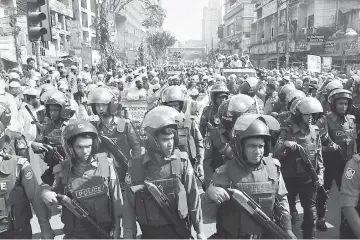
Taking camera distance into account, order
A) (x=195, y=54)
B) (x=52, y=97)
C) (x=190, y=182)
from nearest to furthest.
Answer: (x=190, y=182) < (x=52, y=97) < (x=195, y=54)

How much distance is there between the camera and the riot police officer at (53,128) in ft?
14.6

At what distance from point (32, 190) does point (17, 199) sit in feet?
0.40

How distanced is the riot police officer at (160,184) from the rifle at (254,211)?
395 millimetres

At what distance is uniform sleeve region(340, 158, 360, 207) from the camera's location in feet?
8.14

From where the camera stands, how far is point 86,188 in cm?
277

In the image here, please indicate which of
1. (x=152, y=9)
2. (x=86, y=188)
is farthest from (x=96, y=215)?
(x=152, y=9)

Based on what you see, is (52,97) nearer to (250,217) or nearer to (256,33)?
(250,217)

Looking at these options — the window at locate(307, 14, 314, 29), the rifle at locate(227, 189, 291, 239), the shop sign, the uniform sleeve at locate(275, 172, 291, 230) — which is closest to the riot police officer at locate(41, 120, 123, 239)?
the rifle at locate(227, 189, 291, 239)

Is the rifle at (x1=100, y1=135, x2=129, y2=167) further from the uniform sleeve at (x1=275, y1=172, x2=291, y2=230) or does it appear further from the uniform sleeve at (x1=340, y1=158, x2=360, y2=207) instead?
the uniform sleeve at (x1=340, y1=158, x2=360, y2=207)

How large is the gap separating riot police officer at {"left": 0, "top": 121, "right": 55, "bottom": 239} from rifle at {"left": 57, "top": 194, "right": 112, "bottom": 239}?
22 cm

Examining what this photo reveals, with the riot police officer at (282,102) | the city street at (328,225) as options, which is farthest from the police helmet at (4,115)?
the riot police officer at (282,102)

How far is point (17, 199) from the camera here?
2623 millimetres

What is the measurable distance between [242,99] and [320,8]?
38351mm

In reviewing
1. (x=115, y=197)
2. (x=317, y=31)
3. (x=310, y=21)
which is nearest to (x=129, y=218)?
(x=115, y=197)
